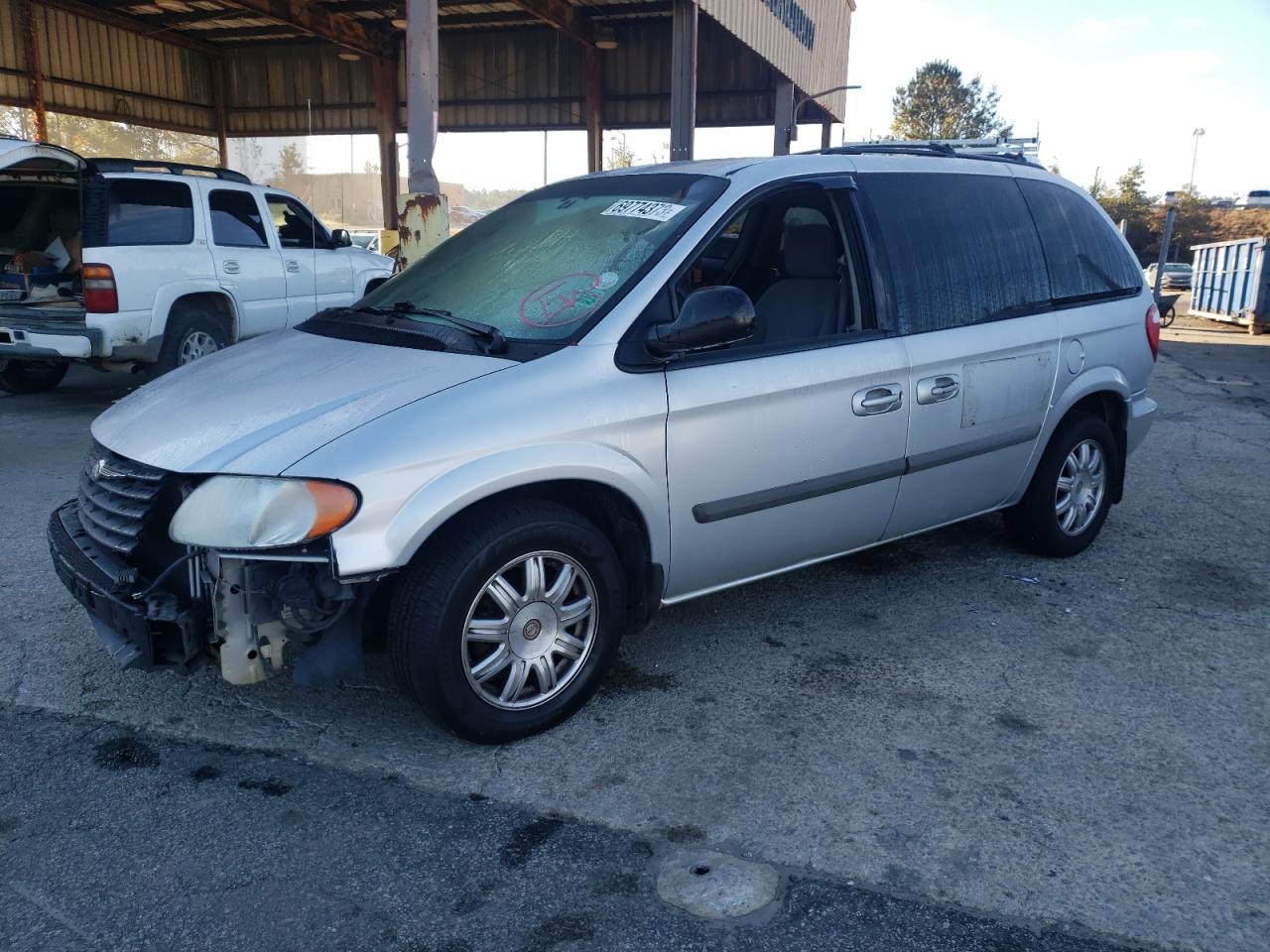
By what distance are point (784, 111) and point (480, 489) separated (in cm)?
1777

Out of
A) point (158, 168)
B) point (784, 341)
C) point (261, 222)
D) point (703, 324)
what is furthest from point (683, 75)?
point (703, 324)

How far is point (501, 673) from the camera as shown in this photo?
2.99 m

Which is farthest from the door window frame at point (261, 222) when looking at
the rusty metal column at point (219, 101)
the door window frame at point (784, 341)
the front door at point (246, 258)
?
the rusty metal column at point (219, 101)

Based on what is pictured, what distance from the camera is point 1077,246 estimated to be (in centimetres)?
466

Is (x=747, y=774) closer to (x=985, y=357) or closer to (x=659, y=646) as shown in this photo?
(x=659, y=646)

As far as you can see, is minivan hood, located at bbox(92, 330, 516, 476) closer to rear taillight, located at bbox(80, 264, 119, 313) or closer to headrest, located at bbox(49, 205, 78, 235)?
rear taillight, located at bbox(80, 264, 119, 313)

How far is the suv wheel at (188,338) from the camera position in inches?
320

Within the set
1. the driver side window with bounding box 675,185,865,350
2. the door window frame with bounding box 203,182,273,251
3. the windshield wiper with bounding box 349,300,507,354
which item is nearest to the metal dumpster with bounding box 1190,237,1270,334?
the door window frame with bounding box 203,182,273,251

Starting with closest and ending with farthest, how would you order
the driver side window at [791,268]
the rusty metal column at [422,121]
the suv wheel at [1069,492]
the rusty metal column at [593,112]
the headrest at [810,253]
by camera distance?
the driver side window at [791,268]
the headrest at [810,253]
the suv wheel at [1069,492]
the rusty metal column at [422,121]
the rusty metal column at [593,112]

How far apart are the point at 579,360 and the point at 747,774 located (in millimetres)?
1321

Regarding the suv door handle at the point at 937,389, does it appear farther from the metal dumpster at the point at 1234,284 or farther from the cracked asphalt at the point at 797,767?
the metal dumpster at the point at 1234,284

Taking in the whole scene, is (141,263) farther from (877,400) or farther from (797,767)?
(797,767)

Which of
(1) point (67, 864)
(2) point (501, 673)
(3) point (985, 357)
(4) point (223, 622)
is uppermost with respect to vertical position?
(3) point (985, 357)

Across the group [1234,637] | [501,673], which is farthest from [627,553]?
[1234,637]
